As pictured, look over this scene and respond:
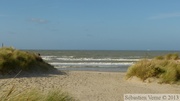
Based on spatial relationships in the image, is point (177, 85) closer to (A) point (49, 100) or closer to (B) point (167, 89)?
(B) point (167, 89)

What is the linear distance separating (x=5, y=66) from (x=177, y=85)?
336 inches

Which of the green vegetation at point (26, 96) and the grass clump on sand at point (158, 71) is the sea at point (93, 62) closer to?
the grass clump on sand at point (158, 71)

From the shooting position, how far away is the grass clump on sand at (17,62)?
1706 centimetres

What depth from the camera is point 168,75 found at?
15594 mm

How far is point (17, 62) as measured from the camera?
1795cm

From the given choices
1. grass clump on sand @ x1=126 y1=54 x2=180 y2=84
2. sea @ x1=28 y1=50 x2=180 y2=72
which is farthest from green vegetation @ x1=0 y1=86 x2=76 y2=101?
sea @ x1=28 y1=50 x2=180 y2=72

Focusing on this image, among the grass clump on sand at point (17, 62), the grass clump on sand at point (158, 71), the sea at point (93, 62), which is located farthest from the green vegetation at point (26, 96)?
the sea at point (93, 62)

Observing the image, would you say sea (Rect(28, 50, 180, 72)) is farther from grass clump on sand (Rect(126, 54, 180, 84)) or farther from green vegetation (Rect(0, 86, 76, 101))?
green vegetation (Rect(0, 86, 76, 101))

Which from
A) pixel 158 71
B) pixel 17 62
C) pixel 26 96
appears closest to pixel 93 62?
pixel 17 62

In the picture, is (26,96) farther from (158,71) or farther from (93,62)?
(93,62)

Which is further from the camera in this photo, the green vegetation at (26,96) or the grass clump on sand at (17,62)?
the grass clump on sand at (17,62)

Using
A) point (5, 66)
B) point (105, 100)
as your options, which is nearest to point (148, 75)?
point (105, 100)

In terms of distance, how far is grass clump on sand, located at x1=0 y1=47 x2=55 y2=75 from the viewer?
1706cm

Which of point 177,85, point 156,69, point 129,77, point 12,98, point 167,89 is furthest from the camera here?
point 129,77
